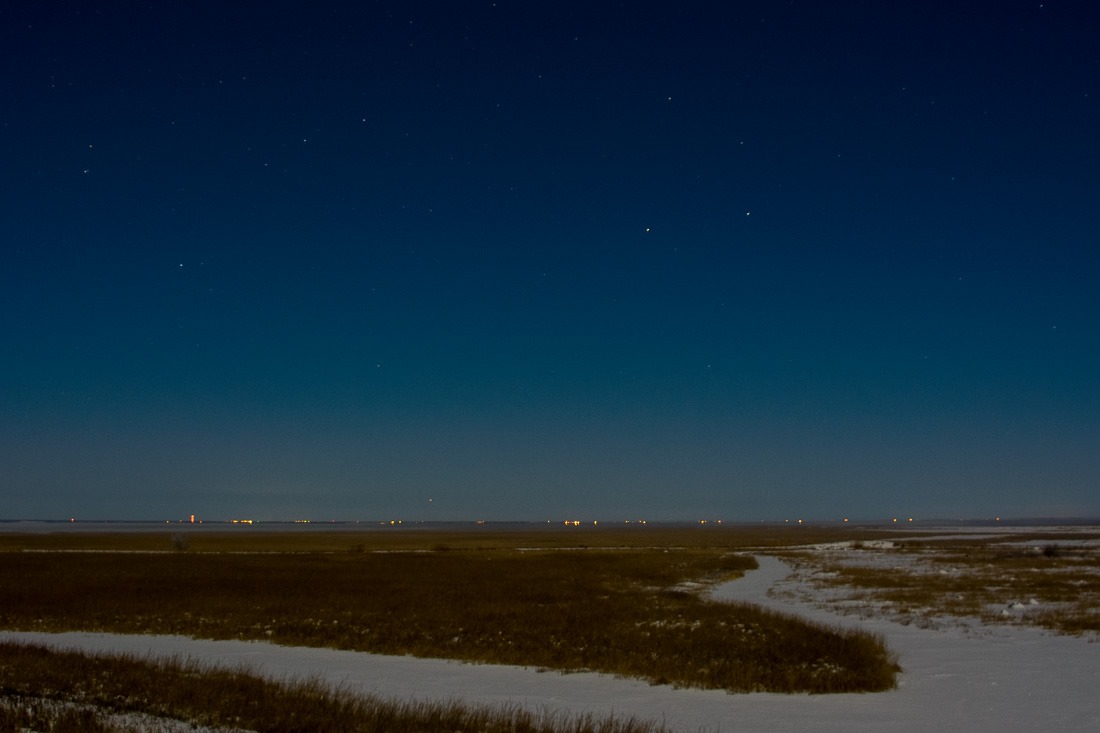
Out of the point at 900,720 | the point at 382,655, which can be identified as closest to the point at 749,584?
the point at 382,655

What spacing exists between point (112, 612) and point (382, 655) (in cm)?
1392

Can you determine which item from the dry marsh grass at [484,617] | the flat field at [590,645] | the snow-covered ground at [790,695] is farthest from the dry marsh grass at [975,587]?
the dry marsh grass at [484,617]

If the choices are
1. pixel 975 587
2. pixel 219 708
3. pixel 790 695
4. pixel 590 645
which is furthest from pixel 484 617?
pixel 975 587

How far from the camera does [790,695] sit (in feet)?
53.5

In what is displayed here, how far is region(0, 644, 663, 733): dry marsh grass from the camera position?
35.6 feet

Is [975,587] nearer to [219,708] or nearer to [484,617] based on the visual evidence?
[484,617]

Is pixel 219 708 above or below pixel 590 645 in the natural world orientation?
above

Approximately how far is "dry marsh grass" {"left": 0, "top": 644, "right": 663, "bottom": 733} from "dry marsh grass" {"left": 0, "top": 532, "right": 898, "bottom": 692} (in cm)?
556

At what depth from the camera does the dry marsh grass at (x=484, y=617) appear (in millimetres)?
19297

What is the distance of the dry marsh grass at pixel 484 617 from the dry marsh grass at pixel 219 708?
5562 millimetres

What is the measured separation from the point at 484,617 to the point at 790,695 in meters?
14.0

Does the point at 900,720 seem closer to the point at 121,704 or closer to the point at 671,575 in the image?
the point at 121,704

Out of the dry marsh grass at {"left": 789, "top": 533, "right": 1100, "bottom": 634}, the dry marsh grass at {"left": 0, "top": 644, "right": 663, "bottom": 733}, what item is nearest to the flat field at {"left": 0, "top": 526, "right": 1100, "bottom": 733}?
the dry marsh grass at {"left": 0, "top": 644, "right": 663, "bottom": 733}

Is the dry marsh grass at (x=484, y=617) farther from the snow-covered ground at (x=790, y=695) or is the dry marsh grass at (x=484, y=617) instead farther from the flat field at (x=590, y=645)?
the snow-covered ground at (x=790, y=695)
